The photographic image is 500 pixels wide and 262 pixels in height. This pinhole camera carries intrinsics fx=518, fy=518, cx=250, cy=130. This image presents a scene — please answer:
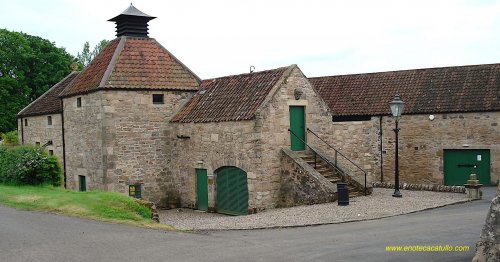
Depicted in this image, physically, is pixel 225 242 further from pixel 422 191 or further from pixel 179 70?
pixel 179 70

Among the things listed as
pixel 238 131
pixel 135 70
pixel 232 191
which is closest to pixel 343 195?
pixel 238 131

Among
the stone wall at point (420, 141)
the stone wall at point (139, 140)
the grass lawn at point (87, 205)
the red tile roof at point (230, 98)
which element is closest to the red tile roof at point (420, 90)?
the stone wall at point (420, 141)

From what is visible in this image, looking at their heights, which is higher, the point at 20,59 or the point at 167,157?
the point at 20,59

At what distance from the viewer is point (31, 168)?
20031 mm

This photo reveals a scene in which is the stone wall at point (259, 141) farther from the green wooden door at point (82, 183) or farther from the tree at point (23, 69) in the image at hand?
the tree at point (23, 69)

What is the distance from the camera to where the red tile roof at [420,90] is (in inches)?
1059

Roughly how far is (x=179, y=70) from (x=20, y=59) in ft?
81.9

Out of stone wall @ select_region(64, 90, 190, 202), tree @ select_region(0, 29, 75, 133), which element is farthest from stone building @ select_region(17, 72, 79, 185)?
tree @ select_region(0, 29, 75, 133)

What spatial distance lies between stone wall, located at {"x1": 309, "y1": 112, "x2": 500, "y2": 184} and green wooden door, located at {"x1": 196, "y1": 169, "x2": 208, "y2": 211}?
6.80 meters

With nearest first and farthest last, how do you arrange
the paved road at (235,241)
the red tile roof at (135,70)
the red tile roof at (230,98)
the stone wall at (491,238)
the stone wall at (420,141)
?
the stone wall at (491,238), the paved road at (235,241), the red tile roof at (230,98), the red tile roof at (135,70), the stone wall at (420,141)

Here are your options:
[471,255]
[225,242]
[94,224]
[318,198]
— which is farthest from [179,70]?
[471,255]

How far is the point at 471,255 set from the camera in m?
9.94

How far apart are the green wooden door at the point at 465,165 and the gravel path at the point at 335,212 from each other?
7.17 m

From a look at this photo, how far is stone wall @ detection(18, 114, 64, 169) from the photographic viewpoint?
89.6ft
